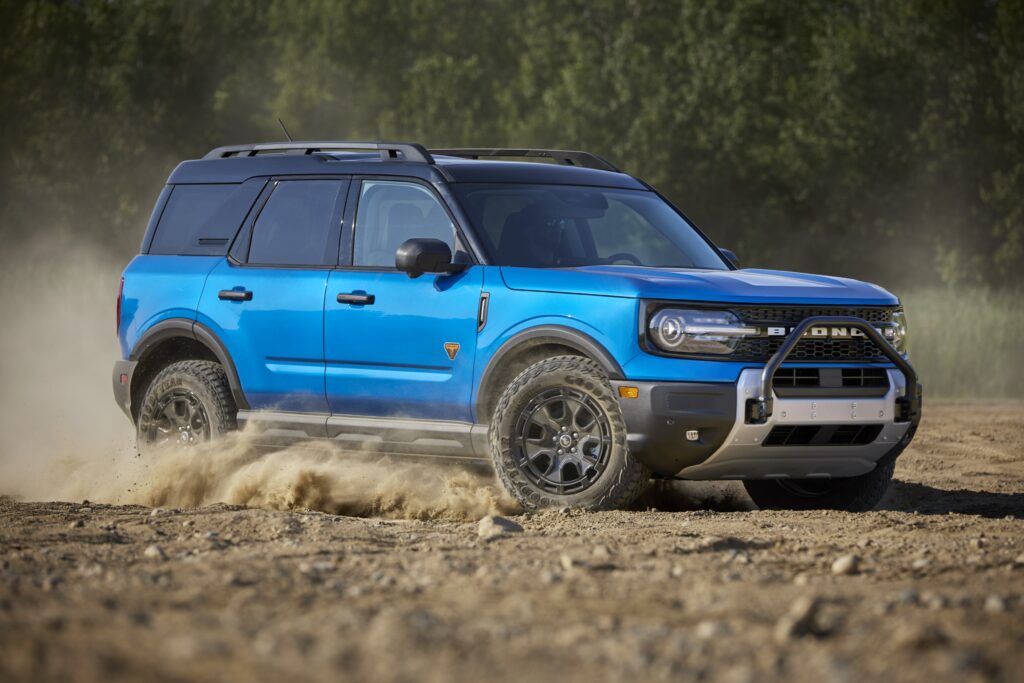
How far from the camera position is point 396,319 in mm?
8094

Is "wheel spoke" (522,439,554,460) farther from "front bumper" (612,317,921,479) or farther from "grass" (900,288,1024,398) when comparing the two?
"grass" (900,288,1024,398)

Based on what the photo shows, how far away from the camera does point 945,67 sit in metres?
32.8

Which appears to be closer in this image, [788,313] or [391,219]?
[788,313]

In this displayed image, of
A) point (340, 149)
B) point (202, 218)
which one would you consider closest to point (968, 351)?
point (340, 149)

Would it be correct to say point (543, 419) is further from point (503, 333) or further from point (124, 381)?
point (124, 381)

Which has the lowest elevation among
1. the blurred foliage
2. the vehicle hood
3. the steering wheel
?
the vehicle hood

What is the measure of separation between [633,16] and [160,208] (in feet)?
96.0

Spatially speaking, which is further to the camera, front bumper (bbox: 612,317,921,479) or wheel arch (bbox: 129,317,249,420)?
wheel arch (bbox: 129,317,249,420)

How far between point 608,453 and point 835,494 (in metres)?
1.71

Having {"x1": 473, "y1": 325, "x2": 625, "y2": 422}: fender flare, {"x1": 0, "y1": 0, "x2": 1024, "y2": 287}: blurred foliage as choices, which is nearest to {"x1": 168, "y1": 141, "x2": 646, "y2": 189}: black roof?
{"x1": 473, "y1": 325, "x2": 625, "y2": 422}: fender flare

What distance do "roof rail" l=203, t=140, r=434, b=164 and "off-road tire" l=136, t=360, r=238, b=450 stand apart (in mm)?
1340

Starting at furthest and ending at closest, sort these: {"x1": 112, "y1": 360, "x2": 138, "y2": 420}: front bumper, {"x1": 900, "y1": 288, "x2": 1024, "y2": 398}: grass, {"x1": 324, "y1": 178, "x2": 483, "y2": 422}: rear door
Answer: {"x1": 900, "y1": 288, "x2": 1024, "y2": 398}: grass < {"x1": 112, "y1": 360, "x2": 138, "y2": 420}: front bumper < {"x1": 324, "y1": 178, "x2": 483, "y2": 422}: rear door

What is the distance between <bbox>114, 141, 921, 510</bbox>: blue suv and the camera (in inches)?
289

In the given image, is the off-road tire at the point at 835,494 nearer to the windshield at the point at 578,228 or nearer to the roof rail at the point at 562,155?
the windshield at the point at 578,228
